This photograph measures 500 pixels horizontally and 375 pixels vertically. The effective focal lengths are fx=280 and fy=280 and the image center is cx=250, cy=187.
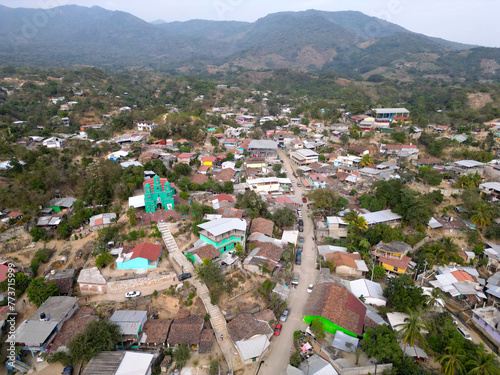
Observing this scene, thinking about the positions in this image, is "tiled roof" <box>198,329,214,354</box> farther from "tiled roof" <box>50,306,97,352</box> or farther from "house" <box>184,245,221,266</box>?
"tiled roof" <box>50,306,97,352</box>

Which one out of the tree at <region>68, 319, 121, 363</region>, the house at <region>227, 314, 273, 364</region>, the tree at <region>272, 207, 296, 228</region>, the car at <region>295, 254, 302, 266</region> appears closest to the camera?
the tree at <region>68, 319, 121, 363</region>

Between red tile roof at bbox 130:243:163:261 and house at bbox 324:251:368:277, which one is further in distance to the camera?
house at bbox 324:251:368:277

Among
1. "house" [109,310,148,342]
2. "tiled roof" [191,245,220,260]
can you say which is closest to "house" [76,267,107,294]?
"house" [109,310,148,342]

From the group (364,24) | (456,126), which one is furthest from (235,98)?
(364,24)

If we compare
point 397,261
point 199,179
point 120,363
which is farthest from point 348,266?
point 199,179

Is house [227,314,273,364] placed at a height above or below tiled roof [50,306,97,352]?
above

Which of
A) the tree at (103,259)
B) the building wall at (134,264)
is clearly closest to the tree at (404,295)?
the building wall at (134,264)

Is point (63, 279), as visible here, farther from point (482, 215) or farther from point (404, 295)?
point (482, 215)

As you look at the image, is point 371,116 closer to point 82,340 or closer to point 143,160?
point 143,160
